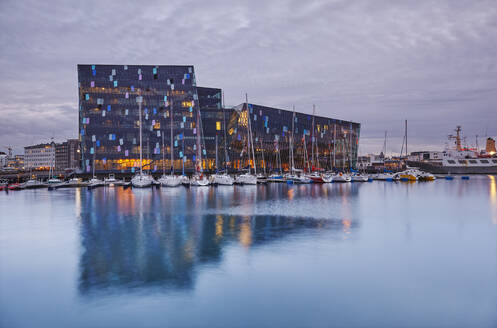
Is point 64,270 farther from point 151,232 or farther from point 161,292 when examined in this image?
point 151,232

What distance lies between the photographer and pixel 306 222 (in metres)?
29.3

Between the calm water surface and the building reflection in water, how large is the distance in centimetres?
9

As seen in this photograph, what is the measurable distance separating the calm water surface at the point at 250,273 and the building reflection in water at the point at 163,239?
9 cm

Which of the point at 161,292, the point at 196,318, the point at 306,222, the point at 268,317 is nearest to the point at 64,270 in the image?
the point at 161,292

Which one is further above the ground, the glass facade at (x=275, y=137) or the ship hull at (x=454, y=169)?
the glass facade at (x=275, y=137)

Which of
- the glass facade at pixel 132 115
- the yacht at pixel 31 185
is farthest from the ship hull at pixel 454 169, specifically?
the yacht at pixel 31 185

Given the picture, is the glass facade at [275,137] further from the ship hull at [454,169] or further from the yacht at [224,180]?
the ship hull at [454,169]

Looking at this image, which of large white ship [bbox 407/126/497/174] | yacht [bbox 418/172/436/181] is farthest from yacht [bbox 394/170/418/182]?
large white ship [bbox 407/126/497/174]

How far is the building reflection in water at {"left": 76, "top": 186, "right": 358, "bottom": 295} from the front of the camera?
15508 mm

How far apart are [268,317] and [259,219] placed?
19464 millimetres

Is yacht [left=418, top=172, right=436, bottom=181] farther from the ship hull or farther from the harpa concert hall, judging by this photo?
the ship hull

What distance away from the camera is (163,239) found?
76.2 feet

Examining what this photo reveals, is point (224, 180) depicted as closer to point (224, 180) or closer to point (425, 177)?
point (224, 180)

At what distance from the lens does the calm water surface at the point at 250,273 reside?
38.7ft
